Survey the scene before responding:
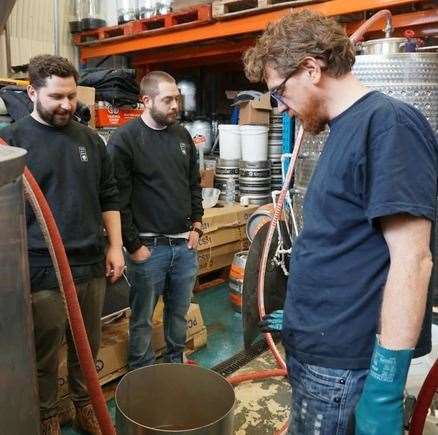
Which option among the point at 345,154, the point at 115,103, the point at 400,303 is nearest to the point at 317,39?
the point at 345,154

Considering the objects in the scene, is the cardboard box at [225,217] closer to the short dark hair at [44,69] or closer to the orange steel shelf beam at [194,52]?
the orange steel shelf beam at [194,52]

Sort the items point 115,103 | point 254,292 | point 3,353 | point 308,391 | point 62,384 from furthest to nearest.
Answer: point 115,103, point 254,292, point 62,384, point 308,391, point 3,353

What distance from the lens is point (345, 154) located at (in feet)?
3.58

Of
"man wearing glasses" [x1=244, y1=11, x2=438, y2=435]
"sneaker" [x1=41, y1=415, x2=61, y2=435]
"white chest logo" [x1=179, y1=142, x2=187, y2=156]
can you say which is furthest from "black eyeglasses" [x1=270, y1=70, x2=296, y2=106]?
"sneaker" [x1=41, y1=415, x2=61, y2=435]

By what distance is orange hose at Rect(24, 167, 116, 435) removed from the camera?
128 centimetres

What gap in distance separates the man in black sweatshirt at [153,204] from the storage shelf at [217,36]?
1.13 metres

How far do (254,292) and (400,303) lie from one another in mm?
1914

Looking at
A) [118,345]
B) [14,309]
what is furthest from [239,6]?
[14,309]

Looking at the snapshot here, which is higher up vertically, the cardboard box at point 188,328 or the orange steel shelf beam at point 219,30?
the orange steel shelf beam at point 219,30

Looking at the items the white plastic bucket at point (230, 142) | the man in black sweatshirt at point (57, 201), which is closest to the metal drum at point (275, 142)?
the white plastic bucket at point (230, 142)

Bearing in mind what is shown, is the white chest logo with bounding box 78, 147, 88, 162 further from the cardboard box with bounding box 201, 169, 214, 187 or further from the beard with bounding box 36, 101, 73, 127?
the cardboard box with bounding box 201, 169, 214, 187

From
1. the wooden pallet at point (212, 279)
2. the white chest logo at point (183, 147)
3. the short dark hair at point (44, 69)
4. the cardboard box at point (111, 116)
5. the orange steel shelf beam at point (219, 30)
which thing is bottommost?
the wooden pallet at point (212, 279)

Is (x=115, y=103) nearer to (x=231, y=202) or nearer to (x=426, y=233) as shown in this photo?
(x=231, y=202)

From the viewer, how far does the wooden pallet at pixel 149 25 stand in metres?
4.40
